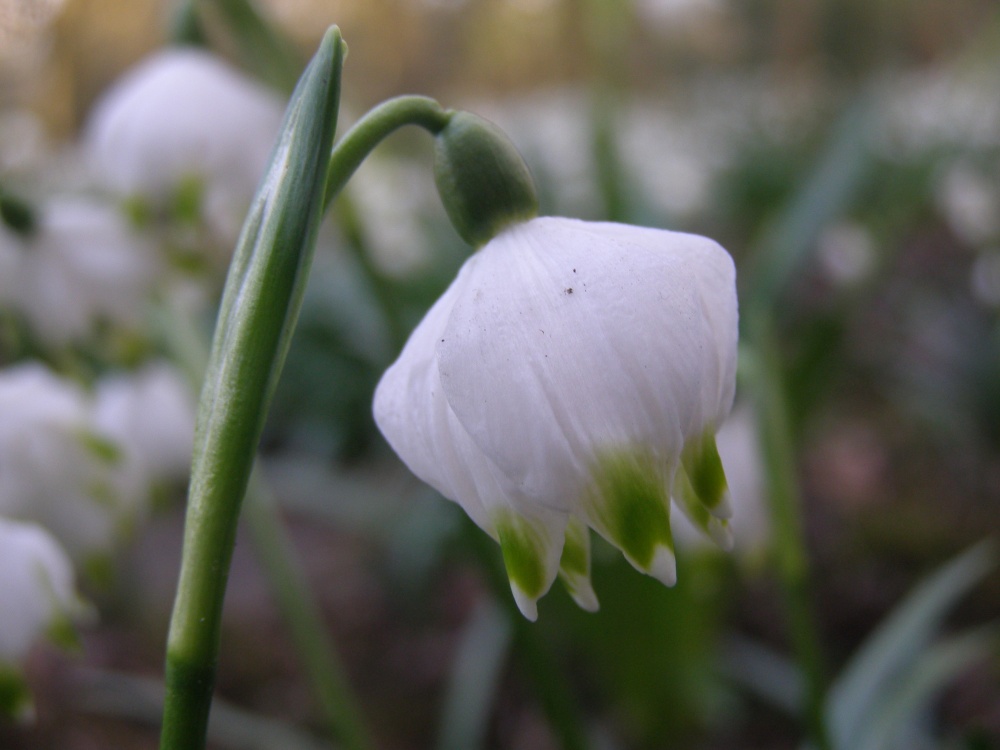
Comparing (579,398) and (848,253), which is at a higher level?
(579,398)

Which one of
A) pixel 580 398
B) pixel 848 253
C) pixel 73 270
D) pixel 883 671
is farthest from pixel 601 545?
pixel 848 253

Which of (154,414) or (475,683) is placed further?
(475,683)

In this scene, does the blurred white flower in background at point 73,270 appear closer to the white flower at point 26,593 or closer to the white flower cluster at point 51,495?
the white flower cluster at point 51,495

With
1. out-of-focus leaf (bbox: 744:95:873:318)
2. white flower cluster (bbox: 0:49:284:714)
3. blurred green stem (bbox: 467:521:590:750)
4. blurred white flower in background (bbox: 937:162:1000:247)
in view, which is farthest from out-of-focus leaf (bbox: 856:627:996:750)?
blurred white flower in background (bbox: 937:162:1000:247)

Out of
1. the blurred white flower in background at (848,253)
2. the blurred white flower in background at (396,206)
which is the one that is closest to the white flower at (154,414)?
the blurred white flower in background at (848,253)

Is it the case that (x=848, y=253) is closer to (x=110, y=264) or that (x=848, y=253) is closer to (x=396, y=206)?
(x=396, y=206)

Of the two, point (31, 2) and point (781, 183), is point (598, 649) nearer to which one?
point (31, 2)
